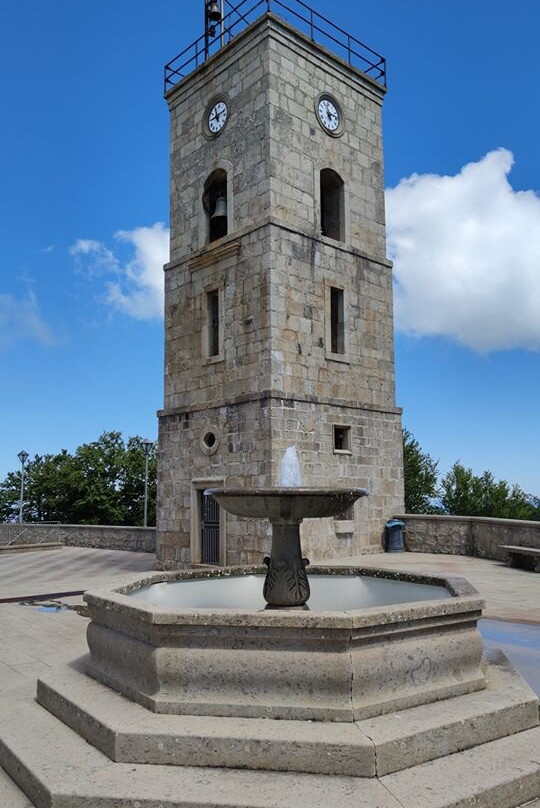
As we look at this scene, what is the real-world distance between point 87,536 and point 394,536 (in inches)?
466

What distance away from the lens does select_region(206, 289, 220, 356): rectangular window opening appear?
1552 centimetres

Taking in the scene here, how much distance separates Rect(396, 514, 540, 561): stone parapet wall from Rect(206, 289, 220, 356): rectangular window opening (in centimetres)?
596

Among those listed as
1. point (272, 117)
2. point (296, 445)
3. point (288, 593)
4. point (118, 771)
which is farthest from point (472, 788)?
point (272, 117)

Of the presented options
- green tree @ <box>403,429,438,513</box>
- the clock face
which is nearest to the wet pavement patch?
the clock face

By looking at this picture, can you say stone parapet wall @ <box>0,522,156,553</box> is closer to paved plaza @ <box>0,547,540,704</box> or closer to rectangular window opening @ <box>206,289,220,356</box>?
paved plaza @ <box>0,547,540,704</box>

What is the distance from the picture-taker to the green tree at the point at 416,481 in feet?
118

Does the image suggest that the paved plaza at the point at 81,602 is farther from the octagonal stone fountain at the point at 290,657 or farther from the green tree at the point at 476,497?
the green tree at the point at 476,497

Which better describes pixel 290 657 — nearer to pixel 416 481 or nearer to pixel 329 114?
pixel 329 114

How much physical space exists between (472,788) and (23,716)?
292 cm

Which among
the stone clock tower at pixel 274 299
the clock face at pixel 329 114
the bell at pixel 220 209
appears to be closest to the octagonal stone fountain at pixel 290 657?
the stone clock tower at pixel 274 299

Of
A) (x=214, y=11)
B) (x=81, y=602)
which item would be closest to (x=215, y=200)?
(x=214, y=11)

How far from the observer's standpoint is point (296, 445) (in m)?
13.8

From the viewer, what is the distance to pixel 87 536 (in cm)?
2311

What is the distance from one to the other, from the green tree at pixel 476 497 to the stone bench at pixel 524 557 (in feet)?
88.5
